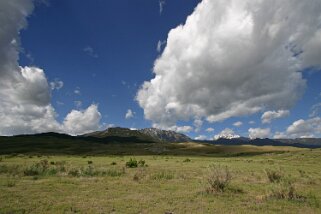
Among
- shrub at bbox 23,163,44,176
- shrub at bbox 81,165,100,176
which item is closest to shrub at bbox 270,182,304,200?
shrub at bbox 81,165,100,176

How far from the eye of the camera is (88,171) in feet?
106

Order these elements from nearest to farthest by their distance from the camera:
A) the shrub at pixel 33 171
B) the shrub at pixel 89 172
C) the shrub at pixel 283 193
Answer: the shrub at pixel 283 193
the shrub at pixel 33 171
the shrub at pixel 89 172

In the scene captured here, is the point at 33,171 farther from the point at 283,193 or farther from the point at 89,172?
the point at 283,193

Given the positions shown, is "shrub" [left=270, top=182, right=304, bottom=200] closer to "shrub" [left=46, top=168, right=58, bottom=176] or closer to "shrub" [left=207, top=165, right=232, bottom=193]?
"shrub" [left=207, top=165, right=232, bottom=193]

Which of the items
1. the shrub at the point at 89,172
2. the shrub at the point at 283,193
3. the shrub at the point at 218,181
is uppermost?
the shrub at the point at 89,172

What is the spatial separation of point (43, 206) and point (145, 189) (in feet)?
28.0

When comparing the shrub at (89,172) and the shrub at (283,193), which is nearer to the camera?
the shrub at (283,193)

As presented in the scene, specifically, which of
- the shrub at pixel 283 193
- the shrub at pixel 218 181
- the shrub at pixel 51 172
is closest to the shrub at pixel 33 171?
the shrub at pixel 51 172

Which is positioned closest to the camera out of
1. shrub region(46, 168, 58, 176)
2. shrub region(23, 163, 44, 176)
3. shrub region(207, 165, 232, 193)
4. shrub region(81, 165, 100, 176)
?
shrub region(207, 165, 232, 193)

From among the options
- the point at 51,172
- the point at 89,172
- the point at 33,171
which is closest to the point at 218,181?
the point at 89,172

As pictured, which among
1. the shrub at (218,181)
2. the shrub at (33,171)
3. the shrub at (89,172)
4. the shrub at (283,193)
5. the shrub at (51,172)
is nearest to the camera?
the shrub at (283,193)

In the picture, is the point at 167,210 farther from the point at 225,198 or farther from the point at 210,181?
the point at 210,181

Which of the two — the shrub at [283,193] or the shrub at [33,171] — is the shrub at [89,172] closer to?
the shrub at [33,171]

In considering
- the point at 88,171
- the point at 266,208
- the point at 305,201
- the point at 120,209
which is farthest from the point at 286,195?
the point at 88,171
